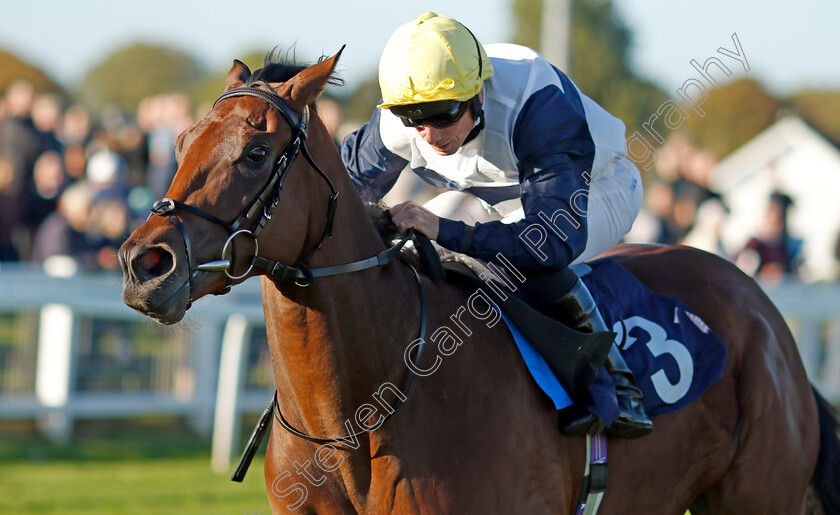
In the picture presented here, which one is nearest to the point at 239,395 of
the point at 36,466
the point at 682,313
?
the point at 36,466

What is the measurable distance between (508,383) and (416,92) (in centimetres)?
95

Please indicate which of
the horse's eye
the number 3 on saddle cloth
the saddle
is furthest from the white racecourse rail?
the horse's eye

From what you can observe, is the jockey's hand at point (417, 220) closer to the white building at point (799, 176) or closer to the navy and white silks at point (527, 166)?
the navy and white silks at point (527, 166)

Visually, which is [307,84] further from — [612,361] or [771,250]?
[771,250]

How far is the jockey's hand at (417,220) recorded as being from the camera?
302 centimetres

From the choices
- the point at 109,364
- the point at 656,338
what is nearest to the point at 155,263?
the point at 656,338

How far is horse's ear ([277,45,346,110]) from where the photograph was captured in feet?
9.01

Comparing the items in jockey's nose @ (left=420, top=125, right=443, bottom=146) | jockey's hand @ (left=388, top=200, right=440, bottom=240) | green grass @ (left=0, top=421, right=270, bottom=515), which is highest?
jockey's nose @ (left=420, top=125, right=443, bottom=146)

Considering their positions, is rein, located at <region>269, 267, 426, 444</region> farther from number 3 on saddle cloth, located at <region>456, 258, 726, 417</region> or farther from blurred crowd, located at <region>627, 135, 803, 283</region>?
blurred crowd, located at <region>627, 135, 803, 283</region>

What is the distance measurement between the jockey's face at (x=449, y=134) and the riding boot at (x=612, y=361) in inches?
22.7

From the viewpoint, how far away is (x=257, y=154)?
2613 millimetres

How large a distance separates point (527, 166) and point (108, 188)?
632 cm

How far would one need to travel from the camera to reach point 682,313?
3.83m

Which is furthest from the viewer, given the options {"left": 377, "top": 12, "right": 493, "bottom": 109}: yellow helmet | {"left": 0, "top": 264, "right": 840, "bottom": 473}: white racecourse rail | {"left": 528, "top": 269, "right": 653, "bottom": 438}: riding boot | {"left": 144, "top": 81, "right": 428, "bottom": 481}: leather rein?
{"left": 0, "top": 264, "right": 840, "bottom": 473}: white racecourse rail
